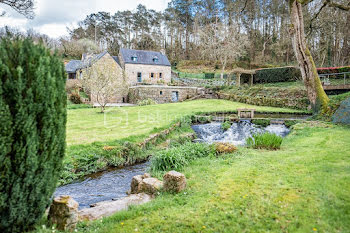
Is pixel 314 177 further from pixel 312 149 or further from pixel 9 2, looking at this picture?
pixel 9 2

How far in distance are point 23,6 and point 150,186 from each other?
519 inches

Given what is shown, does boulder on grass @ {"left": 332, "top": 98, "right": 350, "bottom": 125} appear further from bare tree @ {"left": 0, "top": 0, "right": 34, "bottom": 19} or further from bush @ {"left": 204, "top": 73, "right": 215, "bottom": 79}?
bush @ {"left": 204, "top": 73, "right": 215, "bottom": 79}

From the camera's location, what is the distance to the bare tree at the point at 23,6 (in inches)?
453

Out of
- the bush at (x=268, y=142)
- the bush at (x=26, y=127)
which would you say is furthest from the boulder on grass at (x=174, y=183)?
the bush at (x=268, y=142)

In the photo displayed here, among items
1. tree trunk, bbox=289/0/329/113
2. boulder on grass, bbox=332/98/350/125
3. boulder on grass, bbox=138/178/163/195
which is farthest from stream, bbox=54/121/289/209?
tree trunk, bbox=289/0/329/113

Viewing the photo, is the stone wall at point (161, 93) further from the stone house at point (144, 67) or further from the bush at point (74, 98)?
the bush at point (74, 98)

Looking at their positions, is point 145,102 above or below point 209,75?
below

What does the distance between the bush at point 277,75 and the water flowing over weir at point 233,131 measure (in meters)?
14.6

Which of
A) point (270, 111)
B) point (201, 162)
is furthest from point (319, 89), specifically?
point (201, 162)

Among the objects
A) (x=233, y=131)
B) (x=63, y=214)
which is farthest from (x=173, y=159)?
(x=233, y=131)

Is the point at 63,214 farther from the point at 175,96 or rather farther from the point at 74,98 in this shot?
the point at 175,96

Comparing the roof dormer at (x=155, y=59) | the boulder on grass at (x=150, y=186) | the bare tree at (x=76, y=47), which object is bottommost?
the boulder on grass at (x=150, y=186)

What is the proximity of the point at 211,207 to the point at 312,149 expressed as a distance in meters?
4.56

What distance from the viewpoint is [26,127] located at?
234 centimetres
